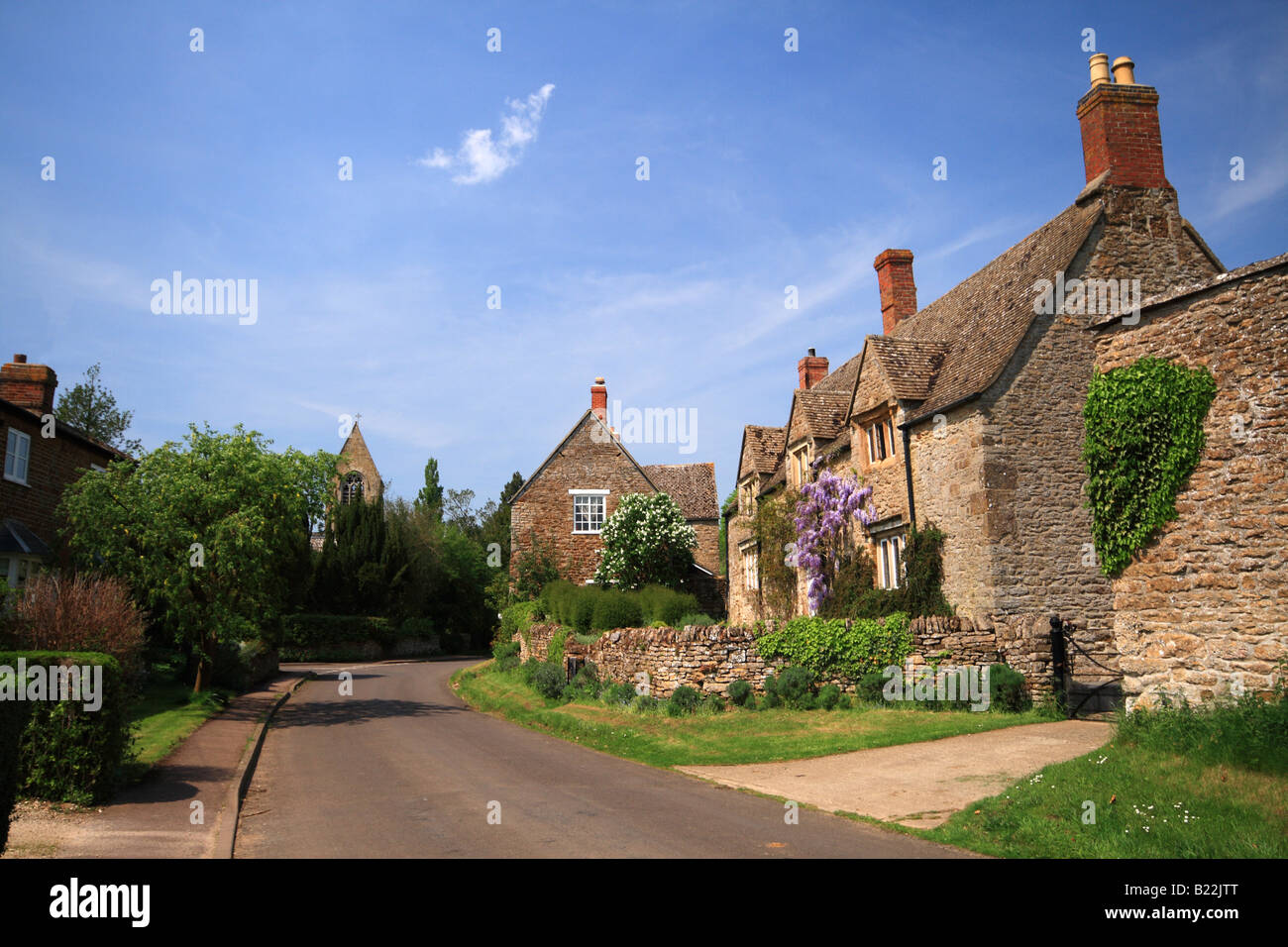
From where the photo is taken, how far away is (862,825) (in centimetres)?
877

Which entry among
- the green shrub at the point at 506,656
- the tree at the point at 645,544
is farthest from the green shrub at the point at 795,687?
the green shrub at the point at 506,656

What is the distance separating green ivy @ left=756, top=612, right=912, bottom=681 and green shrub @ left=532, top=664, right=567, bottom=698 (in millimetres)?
6984

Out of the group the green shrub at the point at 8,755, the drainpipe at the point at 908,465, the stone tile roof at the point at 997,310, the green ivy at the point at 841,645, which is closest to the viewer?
the green shrub at the point at 8,755

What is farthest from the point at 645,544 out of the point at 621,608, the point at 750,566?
the point at 621,608

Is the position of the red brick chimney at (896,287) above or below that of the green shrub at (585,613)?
above

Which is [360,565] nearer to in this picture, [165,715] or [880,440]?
[165,715]

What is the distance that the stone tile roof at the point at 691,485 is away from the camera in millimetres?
44312

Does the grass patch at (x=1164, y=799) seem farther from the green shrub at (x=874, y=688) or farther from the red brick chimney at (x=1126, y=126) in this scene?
the red brick chimney at (x=1126, y=126)

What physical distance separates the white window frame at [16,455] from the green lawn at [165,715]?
270 inches

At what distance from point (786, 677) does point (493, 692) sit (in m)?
11.9

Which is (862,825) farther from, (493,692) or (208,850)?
(493,692)

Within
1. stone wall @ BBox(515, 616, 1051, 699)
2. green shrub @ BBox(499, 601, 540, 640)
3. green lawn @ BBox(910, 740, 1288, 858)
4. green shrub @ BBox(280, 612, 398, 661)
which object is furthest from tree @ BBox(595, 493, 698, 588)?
green lawn @ BBox(910, 740, 1288, 858)

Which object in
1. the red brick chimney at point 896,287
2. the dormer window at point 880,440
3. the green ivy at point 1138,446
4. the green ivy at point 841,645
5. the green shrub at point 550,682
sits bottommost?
the green shrub at point 550,682
